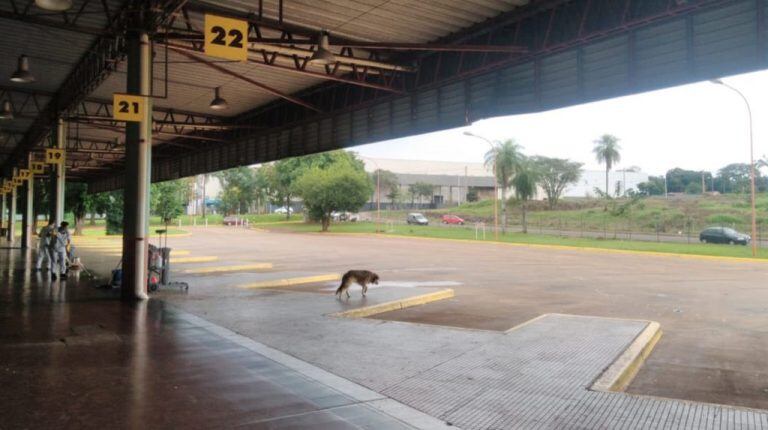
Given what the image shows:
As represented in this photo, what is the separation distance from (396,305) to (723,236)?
123 feet

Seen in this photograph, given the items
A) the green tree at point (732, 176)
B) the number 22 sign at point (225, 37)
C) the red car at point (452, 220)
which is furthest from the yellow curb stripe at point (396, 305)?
the green tree at point (732, 176)

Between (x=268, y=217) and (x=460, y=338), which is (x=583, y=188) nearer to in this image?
(x=268, y=217)

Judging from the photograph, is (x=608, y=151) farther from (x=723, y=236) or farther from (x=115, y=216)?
(x=115, y=216)

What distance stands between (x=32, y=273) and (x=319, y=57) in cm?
1245

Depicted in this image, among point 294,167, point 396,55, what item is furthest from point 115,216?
point 396,55

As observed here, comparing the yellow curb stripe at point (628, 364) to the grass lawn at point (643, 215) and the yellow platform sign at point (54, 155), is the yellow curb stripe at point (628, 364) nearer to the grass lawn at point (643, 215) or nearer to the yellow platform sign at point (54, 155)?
the yellow platform sign at point (54, 155)

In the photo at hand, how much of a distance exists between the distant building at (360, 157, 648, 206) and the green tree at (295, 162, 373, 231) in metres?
38.3

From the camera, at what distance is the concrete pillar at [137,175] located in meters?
12.3

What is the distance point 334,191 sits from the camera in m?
61.6

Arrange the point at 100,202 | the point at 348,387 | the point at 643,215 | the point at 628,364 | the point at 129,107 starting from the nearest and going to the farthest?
the point at 348,387 → the point at 628,364 → the point at 129,107 → the point at 100,202 → the point at 643,215

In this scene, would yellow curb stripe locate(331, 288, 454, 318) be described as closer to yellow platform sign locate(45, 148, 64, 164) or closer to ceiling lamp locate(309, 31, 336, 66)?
ceiling lamp locate(309, 31, 336, 66)

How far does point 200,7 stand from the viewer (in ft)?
40.0

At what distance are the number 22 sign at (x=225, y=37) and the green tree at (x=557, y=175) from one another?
240 feet

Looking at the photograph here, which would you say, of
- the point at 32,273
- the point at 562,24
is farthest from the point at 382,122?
the point at 32,273
